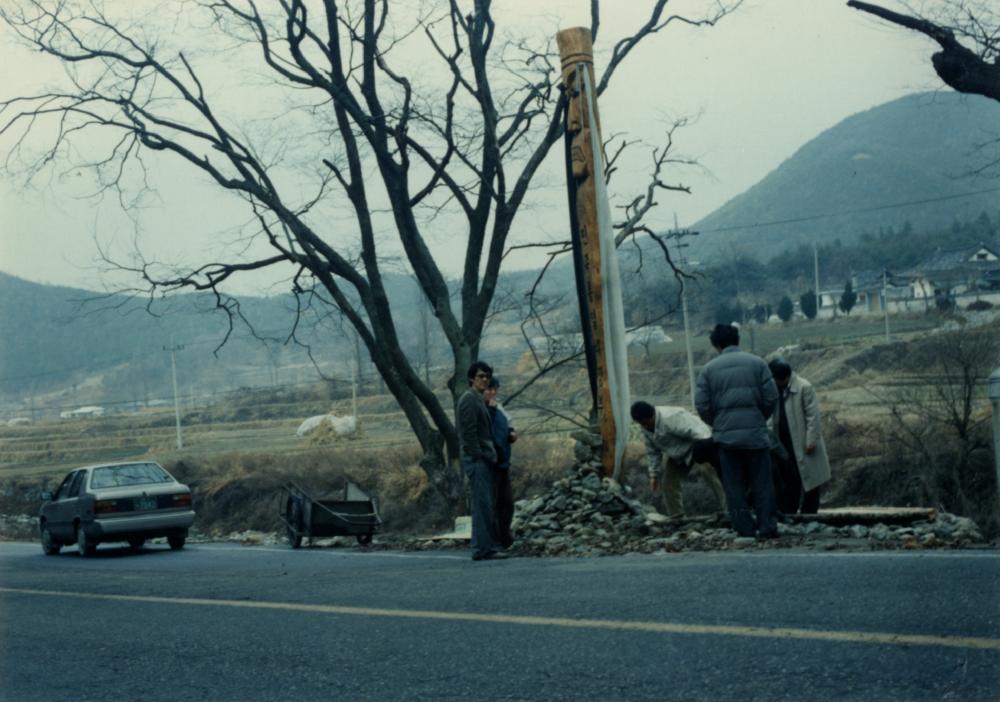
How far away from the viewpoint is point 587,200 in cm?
1677

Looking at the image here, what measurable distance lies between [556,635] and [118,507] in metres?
15.4

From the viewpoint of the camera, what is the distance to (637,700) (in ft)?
17.7

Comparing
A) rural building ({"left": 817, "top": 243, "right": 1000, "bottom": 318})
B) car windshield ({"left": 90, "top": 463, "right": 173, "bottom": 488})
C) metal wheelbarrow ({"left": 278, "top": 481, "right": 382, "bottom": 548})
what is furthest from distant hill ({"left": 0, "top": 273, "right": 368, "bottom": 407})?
metal wheelbarrow ({"left": 278, "top": 481, "right": 382, "bottom": 548})

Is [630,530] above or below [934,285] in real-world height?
below

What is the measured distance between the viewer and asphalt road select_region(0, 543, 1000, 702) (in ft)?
18.5

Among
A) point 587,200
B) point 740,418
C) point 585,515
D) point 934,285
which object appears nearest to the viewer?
point 740,418

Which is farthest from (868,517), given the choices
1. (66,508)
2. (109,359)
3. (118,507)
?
(109,359)

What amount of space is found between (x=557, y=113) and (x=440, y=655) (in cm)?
1848

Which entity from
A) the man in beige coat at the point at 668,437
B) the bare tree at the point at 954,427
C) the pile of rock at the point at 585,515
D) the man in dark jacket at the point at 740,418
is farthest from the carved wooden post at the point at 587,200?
the bare tree at the point at 954,427

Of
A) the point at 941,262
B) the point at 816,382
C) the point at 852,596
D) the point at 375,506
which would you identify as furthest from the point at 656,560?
the point at 941,262

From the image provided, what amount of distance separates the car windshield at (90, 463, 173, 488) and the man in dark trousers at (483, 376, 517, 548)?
9030mm

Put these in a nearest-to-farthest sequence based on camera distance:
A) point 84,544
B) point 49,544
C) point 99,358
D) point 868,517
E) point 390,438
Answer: point 868,517
point 84,544
point 49,544
point 390,438
point 99,358

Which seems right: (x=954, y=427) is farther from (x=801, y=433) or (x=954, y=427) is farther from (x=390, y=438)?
(x=390, y=438)

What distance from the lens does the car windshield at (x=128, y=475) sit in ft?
70.6
